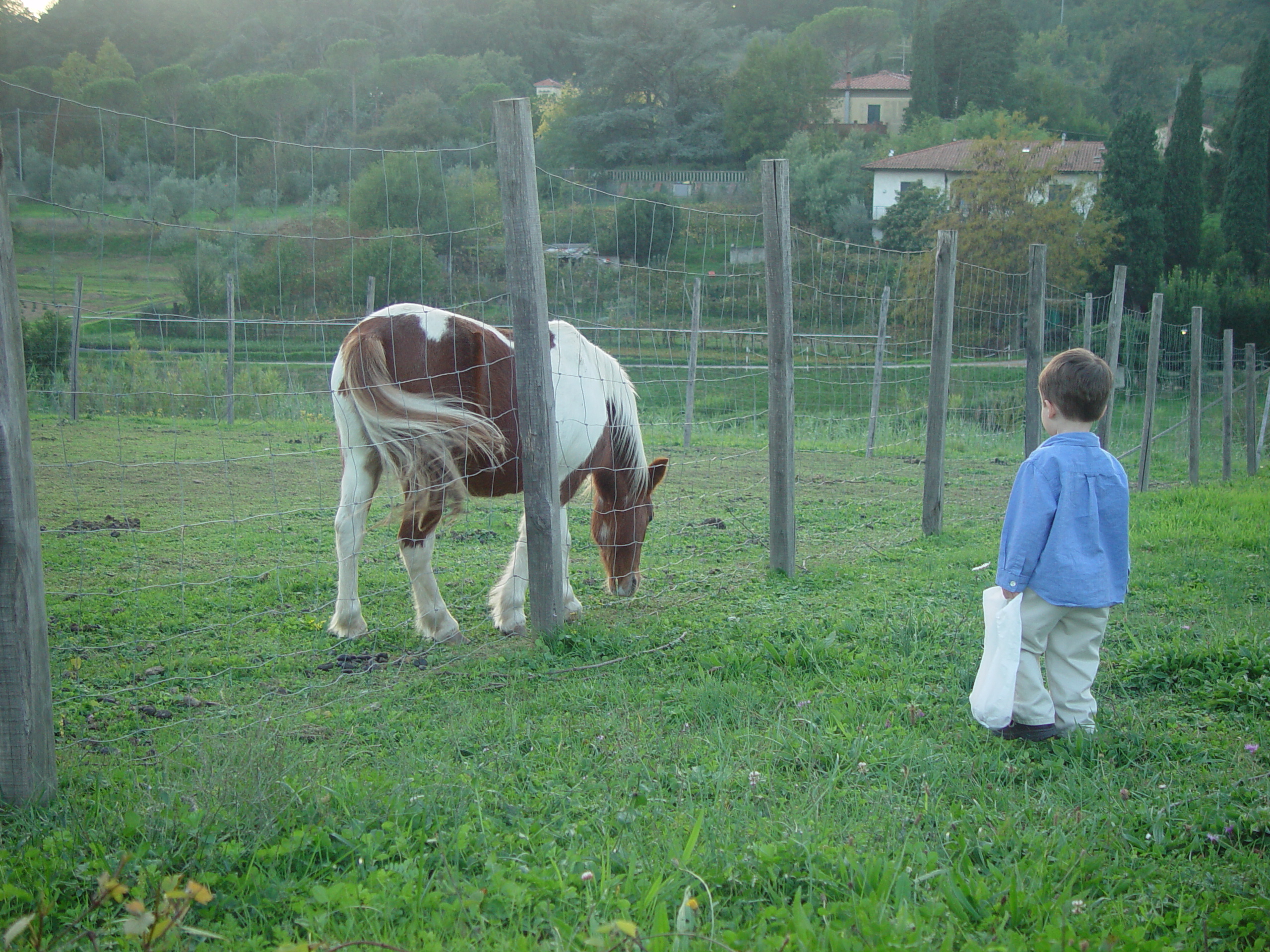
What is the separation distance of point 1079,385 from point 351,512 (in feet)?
10.1

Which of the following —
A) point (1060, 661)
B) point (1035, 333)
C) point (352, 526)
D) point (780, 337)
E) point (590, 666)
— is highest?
point (1035, 333)

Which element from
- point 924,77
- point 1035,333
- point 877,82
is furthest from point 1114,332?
point 877,82

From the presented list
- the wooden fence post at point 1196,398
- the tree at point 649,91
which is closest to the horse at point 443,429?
the wooden fence post at point 1196,398

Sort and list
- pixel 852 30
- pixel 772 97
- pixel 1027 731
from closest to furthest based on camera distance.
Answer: pixel 1027 731 → pixel 772 97 → pixel 852 30

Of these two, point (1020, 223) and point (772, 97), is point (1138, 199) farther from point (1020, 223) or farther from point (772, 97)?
point (772, 97)

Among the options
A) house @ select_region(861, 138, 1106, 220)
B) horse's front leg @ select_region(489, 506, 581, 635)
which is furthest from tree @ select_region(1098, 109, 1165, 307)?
horse's front leg @ select_region(489, 506, 581, 635)

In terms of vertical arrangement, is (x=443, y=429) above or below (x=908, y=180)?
below

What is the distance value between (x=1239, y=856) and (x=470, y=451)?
127 inches

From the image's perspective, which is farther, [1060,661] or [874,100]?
[874,100]

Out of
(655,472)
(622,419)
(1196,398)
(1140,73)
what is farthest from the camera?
(1140,73)

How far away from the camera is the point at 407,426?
12.7 ft

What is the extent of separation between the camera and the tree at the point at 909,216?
38.8 m

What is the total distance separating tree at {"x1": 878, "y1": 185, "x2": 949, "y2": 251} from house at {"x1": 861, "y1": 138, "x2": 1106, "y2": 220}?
25.4 inches

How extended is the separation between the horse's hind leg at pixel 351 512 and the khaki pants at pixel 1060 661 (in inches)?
112
